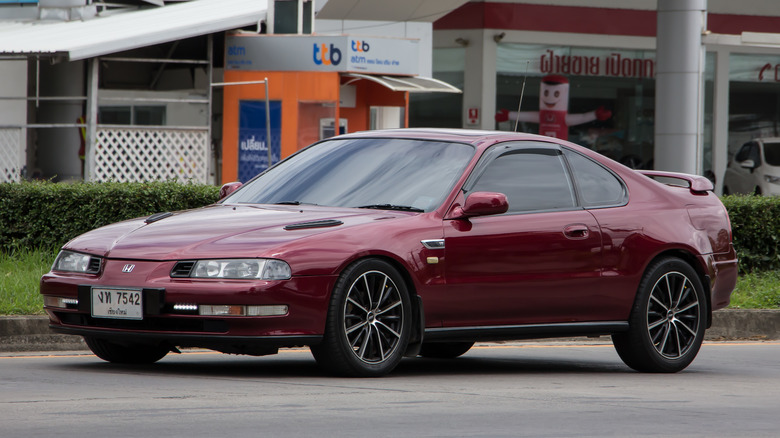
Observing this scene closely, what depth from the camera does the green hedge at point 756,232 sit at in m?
14.5

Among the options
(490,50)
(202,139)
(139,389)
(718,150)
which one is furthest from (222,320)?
(718,150)

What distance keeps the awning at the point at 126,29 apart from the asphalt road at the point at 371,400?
430 inches

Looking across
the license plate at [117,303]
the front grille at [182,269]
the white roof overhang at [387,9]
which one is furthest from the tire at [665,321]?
the white roof overhang at [387,9]


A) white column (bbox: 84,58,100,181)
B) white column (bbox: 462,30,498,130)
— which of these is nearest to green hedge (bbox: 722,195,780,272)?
white column (bbox: 84,58,100,181)

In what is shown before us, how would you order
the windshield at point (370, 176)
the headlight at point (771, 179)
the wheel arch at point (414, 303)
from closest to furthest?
the wheel arch at point (414, 303)
the windshield at point (370, 176)
the headlight at point (771, 179)

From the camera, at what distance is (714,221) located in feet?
31.3

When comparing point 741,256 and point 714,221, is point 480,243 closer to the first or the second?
point 714,221

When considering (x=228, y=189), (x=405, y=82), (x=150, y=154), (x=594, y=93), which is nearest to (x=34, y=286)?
(x=228, y=189)

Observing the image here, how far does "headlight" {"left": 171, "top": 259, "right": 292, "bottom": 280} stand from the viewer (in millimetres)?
7344

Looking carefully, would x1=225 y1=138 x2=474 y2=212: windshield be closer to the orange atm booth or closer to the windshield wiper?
the windshield wiper

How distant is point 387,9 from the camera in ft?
79.3

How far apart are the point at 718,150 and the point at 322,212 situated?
24.8 metres

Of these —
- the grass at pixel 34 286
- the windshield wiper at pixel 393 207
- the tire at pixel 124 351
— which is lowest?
the tire at pixel 124 351

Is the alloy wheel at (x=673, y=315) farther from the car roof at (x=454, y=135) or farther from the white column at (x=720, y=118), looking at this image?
the white column at (x=720, y=118)
